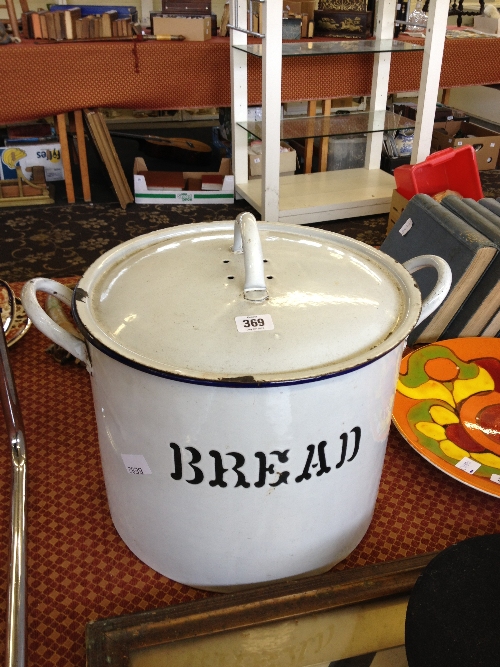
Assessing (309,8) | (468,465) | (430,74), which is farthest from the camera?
(309,8)

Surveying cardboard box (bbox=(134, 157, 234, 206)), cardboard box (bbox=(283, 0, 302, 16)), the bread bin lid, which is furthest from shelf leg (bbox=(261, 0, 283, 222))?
the bread bin lid

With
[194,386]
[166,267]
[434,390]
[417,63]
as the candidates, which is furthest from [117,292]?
[417,63]

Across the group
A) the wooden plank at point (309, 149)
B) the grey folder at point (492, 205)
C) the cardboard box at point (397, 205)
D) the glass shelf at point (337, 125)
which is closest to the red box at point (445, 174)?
the cardboard box at point (397, 205)

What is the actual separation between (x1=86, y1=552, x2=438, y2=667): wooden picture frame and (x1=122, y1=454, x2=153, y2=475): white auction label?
0.18m

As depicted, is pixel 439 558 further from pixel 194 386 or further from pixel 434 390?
pixel 434 390

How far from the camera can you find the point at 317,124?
→ 2697mm

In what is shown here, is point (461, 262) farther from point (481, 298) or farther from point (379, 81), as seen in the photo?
point (379, 81)

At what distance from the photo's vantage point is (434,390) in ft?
3.57

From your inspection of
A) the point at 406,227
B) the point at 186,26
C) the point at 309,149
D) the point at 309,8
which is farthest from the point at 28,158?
the point at 406,227

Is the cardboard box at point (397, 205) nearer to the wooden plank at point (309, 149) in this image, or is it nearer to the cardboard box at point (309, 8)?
the wooden plank at point (309, 149)

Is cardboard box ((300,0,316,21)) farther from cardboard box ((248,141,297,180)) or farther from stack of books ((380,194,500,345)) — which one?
stack of books ((380,194,500,345))

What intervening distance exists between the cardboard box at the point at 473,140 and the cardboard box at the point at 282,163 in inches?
36.7

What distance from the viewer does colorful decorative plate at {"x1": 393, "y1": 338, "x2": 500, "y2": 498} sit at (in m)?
0.94

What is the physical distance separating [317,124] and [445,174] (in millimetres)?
954
